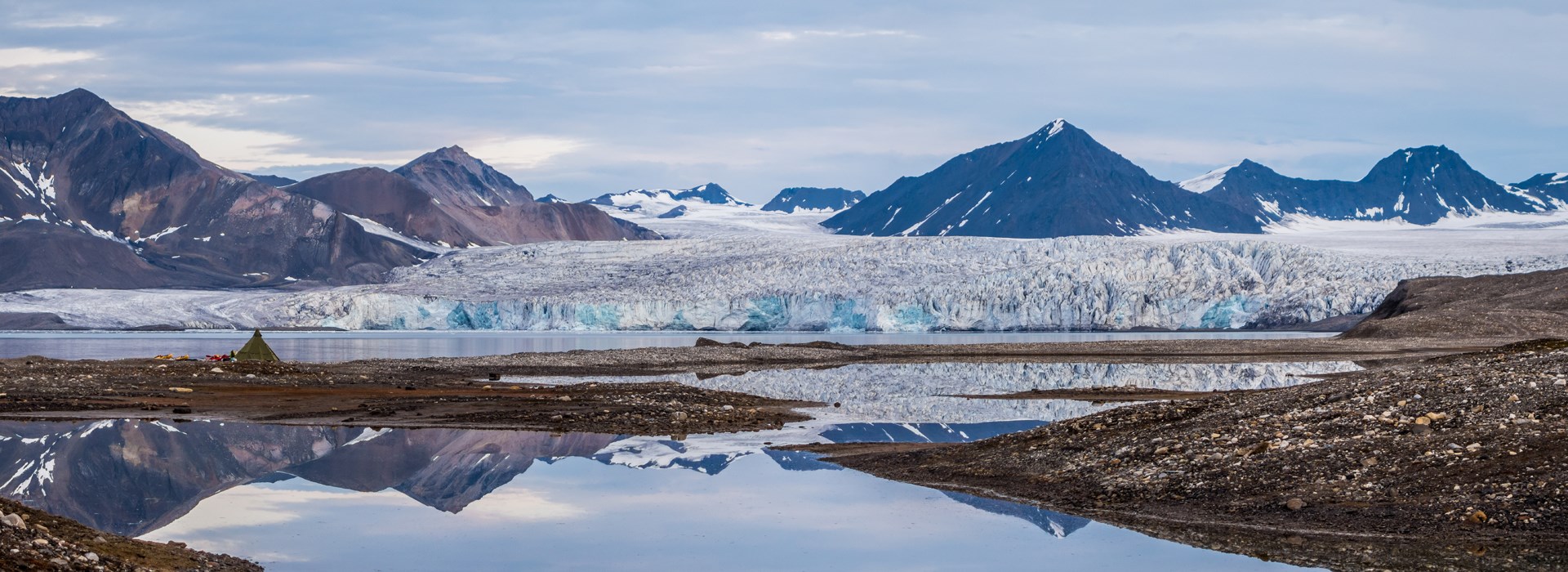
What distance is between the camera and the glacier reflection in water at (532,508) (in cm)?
1034

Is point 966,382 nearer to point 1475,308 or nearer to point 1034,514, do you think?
point 1034,514

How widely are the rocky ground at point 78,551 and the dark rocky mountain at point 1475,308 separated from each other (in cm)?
4580

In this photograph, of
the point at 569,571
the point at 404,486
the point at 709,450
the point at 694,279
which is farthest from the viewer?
the point at 694,279

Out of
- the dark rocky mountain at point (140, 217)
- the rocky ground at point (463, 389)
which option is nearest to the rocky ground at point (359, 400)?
the rocky ground at point (463, 389)

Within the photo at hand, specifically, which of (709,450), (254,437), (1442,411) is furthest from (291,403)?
(1442,411)

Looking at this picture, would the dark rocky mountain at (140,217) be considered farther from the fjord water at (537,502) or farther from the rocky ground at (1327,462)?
the rocky ground at (1327,462)

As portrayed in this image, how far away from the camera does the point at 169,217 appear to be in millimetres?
139875

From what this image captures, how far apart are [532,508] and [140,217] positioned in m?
142

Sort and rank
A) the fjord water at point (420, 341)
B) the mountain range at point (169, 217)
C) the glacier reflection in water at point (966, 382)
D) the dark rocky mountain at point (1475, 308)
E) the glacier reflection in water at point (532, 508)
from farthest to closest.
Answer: the mountain range at point (169, 217)
the dark rocky mountain at point (1475, 308)
the fjord water at point (420, 341)
the glacier reflection in water at point (966, 382)
the glacier reflection in water at point (532, 508)

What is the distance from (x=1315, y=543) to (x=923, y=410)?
14.1 m

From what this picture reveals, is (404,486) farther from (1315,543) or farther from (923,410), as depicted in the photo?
(923,410)

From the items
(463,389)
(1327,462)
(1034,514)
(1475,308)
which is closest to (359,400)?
(463,389)

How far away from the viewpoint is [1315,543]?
10133mm

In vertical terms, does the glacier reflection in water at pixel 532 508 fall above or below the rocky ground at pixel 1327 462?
below
